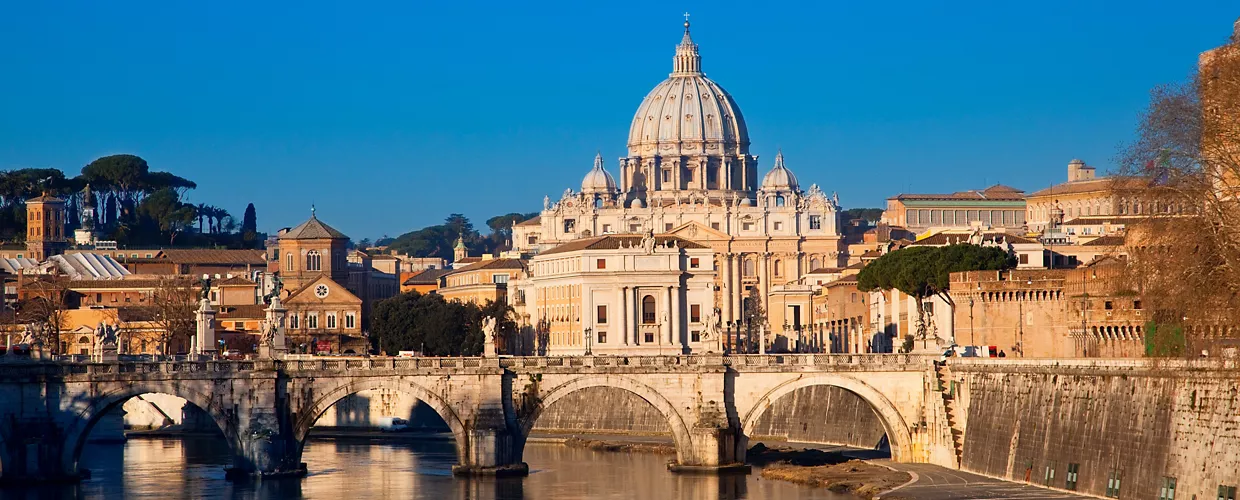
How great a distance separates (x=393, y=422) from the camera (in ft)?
319

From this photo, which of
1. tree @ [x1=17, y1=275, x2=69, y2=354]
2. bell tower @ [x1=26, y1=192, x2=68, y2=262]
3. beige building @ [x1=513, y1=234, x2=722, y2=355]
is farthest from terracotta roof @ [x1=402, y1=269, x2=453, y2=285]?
beige building @ [x1=513, y1=234, x2=722, y2=355]

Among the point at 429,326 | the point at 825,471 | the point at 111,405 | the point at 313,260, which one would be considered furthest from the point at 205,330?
the point at 313,260

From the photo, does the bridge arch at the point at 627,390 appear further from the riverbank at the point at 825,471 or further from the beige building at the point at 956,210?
the beige building at the point at 956,210

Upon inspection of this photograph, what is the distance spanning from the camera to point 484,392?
68625mm

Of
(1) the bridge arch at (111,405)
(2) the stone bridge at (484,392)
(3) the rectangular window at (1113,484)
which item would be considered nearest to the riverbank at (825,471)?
(2) the stone bridge at (484,392)

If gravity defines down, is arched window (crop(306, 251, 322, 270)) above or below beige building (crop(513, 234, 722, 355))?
above

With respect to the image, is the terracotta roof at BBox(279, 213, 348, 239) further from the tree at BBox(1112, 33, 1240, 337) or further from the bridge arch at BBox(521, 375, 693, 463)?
the tree at BBox(1112, 33, 1240, 337)

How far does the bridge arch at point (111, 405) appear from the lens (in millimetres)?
66688

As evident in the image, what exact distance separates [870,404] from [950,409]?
3105 mm

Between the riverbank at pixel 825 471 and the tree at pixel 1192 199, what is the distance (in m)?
13.8

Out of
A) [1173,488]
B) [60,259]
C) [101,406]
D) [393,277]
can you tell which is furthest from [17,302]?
[1173,488]

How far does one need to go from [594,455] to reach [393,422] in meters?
18.0

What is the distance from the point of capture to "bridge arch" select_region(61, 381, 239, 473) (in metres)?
66.7

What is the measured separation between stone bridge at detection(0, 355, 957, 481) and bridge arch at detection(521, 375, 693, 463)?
0.13 feet
